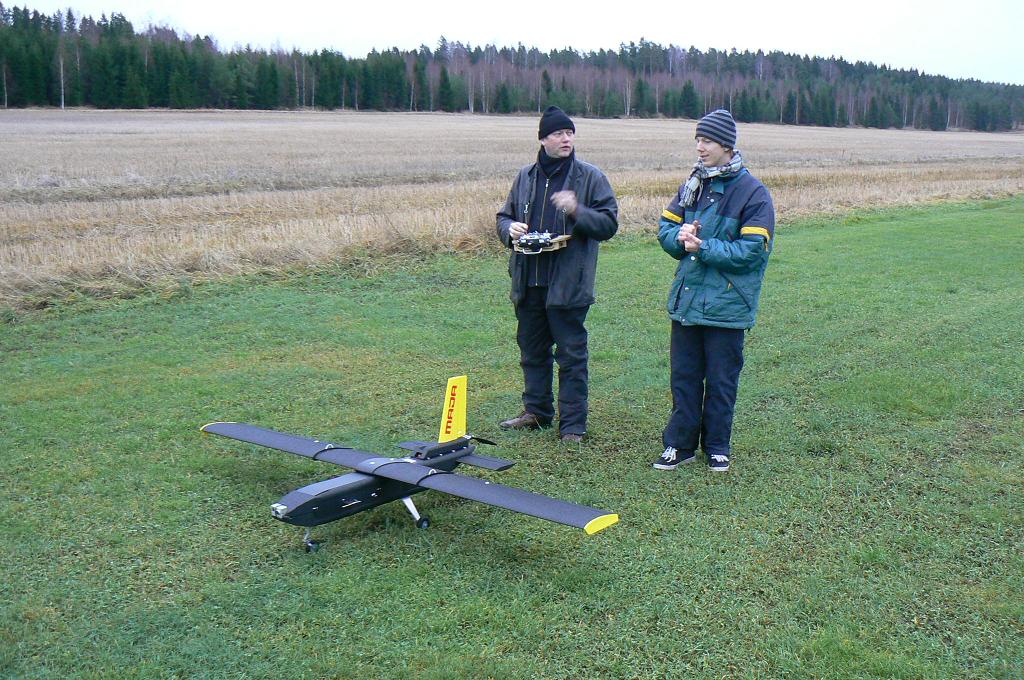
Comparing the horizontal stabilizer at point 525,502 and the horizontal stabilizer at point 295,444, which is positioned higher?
the horizontal stabilizer at point 525,502

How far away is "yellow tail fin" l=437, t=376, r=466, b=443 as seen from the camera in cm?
527

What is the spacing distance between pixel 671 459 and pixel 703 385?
1.81 feet

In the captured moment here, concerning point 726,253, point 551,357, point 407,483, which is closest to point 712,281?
point 726,253

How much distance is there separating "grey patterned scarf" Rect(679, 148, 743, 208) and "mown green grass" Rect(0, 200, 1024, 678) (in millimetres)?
1739

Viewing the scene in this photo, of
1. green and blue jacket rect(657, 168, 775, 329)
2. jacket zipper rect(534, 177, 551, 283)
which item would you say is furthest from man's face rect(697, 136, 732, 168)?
jacket zipper rect(534, 177, 551, 283)

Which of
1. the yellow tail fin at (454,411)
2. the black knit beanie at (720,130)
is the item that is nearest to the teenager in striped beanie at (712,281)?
the black knit beanie at (720,130)

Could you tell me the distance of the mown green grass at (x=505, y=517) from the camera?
351 cm

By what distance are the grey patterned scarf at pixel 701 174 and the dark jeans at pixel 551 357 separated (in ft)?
3.37

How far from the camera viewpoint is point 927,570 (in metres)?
4.09

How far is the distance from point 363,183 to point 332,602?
24899mm

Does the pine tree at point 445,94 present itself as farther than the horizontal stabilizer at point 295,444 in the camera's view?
Yes

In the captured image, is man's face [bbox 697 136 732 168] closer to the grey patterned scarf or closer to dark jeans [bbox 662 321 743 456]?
the grey patterned scarf

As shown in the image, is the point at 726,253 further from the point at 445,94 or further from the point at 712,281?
the point at 445,94

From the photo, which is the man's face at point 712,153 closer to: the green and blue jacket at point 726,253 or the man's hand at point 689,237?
the green and blue jacket at point 726,253
